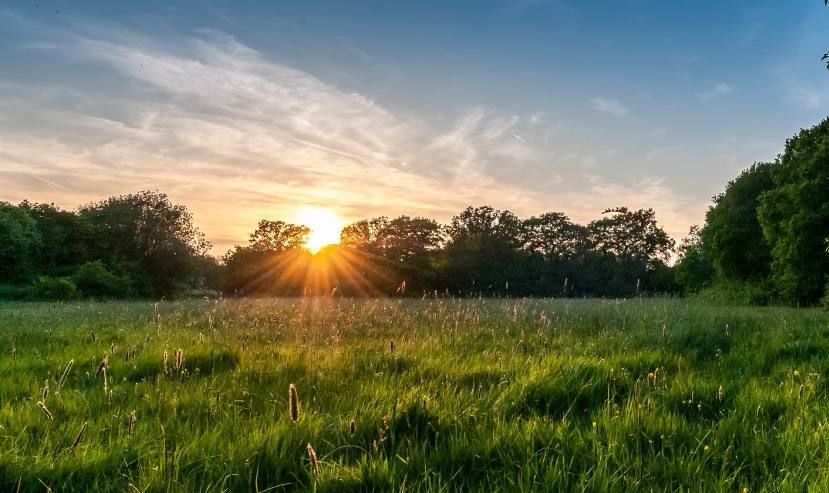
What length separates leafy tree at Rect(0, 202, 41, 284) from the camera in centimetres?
4216

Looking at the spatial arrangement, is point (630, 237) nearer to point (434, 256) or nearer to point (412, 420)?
point (434, 256)

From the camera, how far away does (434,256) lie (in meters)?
57.8

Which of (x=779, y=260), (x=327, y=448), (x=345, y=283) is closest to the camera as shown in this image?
(x=327, y=448)

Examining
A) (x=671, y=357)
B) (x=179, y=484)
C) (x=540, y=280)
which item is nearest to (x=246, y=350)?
(x=179, y=484)

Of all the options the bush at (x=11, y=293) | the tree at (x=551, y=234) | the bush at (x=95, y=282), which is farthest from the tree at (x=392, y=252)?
the bush at (x=11, y=293)

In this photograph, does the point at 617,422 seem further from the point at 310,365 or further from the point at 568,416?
the point at 310,365

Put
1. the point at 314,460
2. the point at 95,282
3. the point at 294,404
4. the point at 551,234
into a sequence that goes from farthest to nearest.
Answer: the point at 551,234
the point at 95,282
the point at 294,404
the point at 314,460

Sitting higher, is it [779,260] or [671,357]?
[779,260]

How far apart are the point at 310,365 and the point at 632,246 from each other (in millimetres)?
69585

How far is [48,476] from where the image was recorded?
7.71 feet

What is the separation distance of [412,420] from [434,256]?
2149 inches

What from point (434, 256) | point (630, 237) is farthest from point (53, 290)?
point (630, 237)

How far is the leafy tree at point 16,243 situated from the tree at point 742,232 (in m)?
56.9

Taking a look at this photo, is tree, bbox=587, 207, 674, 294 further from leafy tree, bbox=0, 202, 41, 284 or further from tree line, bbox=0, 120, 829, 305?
leafy tree, bbox=0, 202, 41, 284
